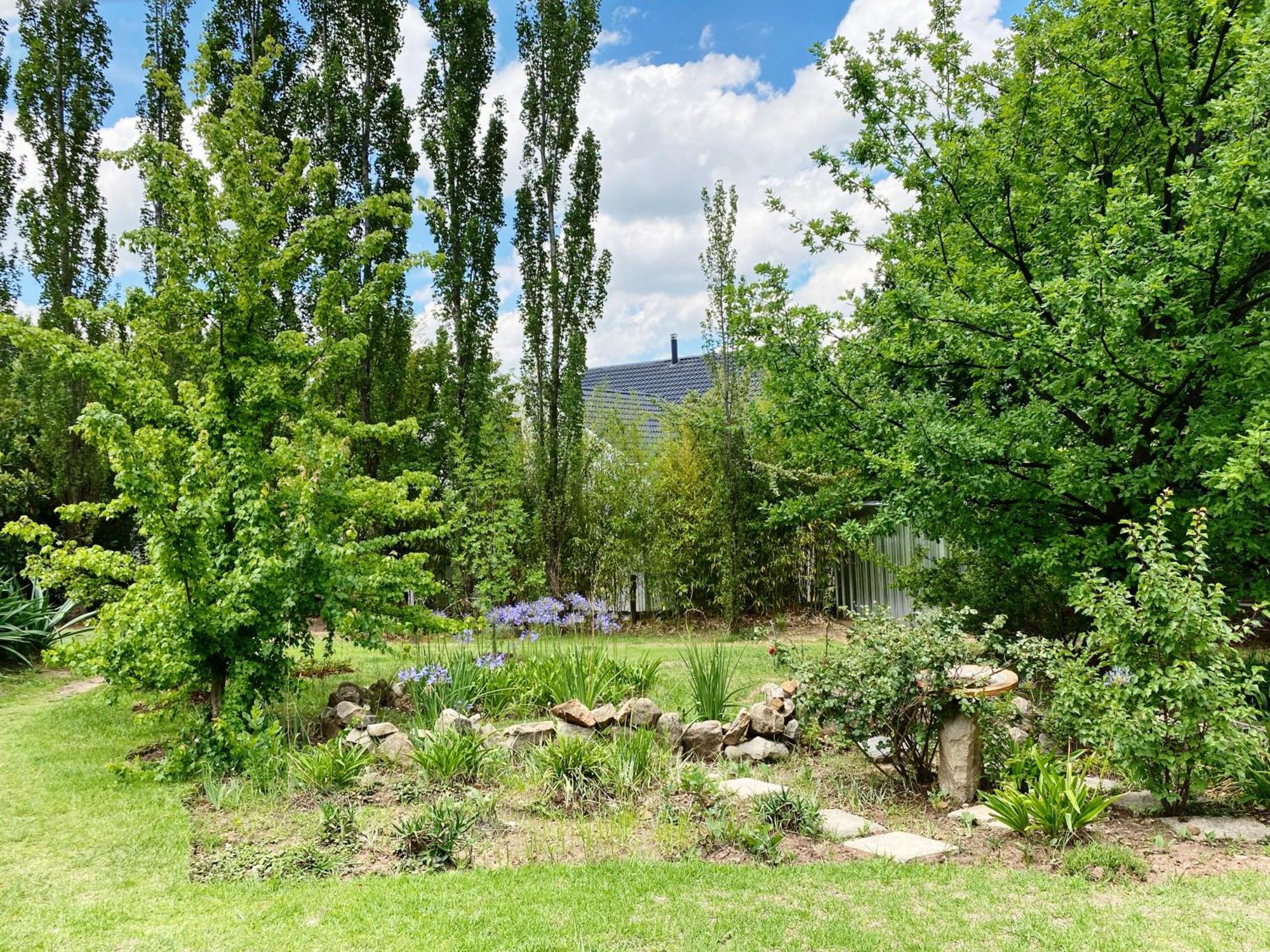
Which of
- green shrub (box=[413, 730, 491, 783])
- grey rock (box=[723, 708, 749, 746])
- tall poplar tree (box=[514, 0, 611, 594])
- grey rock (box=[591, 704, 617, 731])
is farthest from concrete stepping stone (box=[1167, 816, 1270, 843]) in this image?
tall poplar tree (box=[514, 0, 611, 594])

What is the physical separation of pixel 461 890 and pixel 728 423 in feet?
28.5

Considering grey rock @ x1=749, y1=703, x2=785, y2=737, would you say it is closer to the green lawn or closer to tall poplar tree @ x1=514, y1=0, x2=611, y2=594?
the green lawn

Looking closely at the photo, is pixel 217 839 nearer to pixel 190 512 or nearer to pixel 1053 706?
pixel 190 512

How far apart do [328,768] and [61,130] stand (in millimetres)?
10772

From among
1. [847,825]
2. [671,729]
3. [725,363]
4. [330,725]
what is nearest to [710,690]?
[671,729]

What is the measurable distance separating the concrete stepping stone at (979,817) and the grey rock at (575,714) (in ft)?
7.36

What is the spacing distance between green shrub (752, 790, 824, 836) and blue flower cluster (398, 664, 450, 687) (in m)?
2.64

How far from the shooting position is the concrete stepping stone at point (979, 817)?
12.2 ft

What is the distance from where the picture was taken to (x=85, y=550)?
5.10 m

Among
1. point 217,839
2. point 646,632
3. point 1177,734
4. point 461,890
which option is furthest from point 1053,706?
point 646,632

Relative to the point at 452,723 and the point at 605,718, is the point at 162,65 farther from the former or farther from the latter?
the point at 605,718

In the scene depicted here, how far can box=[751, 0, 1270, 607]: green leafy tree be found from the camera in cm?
482

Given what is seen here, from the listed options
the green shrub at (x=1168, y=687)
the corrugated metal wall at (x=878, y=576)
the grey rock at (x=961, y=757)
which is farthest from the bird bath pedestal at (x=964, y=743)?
the corrugated metal wall at (x=878, y=576)

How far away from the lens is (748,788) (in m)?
4.16
